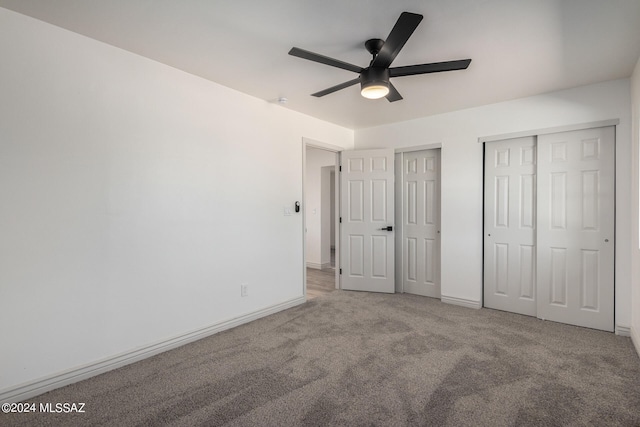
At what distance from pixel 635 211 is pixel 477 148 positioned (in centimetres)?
155

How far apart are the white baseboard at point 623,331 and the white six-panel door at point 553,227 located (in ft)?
0.23

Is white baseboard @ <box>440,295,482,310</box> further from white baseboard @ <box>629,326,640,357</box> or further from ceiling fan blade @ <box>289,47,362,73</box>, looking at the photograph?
ceiling fan blade @ <box>289,47,362,73</box>

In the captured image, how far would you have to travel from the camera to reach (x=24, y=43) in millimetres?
2006

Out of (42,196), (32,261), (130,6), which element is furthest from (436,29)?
(32,261)

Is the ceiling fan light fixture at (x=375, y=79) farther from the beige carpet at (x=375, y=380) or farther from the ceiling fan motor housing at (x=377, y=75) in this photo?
the beige carpet at (x=375, y=380)

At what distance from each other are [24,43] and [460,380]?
3.67 metres

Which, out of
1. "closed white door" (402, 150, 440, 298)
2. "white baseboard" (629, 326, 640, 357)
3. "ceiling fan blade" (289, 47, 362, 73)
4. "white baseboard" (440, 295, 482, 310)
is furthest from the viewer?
"closed white door" (402, 150, 440, 298)

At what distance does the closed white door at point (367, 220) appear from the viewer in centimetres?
444

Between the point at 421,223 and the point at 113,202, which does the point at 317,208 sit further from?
the point at 113,202

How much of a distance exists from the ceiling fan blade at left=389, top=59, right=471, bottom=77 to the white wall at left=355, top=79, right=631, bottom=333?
1770 mm

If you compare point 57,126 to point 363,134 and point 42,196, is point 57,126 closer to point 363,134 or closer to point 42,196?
point 42,196

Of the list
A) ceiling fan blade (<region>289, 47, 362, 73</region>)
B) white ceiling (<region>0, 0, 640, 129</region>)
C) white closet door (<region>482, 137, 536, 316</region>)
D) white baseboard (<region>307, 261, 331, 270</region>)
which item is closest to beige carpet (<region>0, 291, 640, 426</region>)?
white closet door (<region>482, 137, 536, 316</region>)

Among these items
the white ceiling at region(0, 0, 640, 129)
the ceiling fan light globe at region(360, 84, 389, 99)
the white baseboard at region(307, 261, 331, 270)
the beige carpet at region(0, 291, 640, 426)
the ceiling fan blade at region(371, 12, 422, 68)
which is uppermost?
the white ceiling at region(0, 0, 640, 129)

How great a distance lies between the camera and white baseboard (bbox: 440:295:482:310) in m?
3.79
